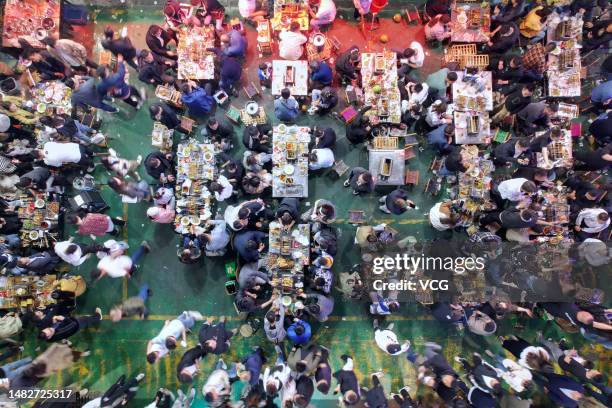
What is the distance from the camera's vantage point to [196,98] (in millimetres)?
10422

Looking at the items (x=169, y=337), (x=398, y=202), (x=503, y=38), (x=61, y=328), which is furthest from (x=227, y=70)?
(x=61, y=328)

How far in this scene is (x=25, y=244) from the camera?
34.4ft

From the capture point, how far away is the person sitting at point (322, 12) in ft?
35.3

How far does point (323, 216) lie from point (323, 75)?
144 inches

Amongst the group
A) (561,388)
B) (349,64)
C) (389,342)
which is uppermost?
(349,64)

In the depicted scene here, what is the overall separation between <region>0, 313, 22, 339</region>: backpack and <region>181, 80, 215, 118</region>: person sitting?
6430mm

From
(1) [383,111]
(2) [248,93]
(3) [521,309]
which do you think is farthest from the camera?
(2) [248,93]

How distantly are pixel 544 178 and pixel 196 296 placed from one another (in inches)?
357

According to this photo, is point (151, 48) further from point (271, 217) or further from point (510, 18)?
point (510, 18)

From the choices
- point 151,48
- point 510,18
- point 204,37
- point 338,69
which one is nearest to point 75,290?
point 151,48

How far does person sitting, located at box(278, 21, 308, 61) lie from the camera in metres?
10.7

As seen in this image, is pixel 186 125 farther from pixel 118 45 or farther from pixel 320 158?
pixel 320 158

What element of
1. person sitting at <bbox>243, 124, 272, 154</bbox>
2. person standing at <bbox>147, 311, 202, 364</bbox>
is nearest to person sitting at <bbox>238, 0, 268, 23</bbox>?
person sitting at <bbox>243, 124, 272, 154</bbox>

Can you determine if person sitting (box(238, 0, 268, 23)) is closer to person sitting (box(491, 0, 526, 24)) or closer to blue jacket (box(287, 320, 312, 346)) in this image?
person sitting (box(491, 0, 526, 24))
